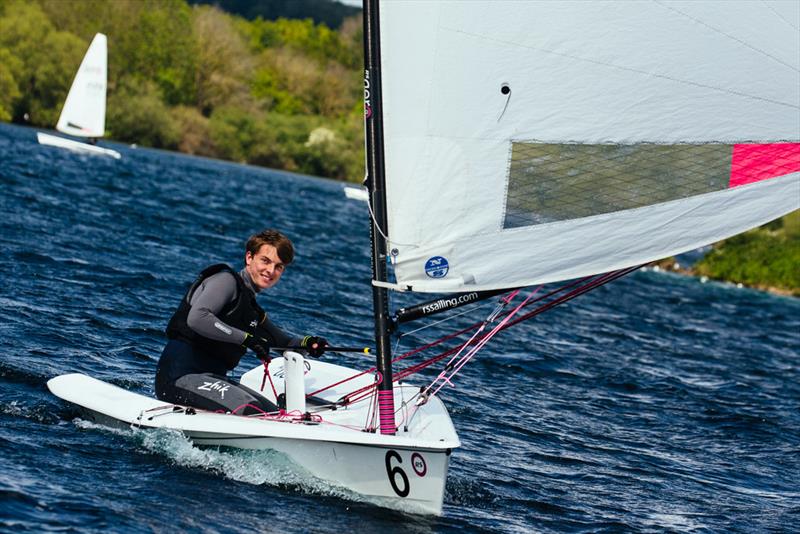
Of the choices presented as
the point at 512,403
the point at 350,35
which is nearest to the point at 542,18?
the point at 512,403

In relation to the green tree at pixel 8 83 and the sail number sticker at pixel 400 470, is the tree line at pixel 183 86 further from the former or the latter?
the sail number sticker at pixel 400 470

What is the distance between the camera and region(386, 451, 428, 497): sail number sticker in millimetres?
5809

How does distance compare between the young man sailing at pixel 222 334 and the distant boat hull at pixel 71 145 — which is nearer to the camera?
the young man sailing at pixel 222 334

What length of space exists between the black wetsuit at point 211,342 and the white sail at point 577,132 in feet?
3.67

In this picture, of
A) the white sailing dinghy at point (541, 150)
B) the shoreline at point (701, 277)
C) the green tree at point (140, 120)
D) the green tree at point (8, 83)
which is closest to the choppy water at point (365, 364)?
the white sailing dinghy at point (541, 150)

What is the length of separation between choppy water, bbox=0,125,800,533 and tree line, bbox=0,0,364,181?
3562 centimetres

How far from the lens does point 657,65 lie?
581 centimetres

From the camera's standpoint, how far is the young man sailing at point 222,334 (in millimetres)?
6258

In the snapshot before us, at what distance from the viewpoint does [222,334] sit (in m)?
6.22

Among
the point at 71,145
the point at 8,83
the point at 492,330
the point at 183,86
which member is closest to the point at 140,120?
the point at 8,83

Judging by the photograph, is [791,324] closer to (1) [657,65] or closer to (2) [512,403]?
(2) [512,403]

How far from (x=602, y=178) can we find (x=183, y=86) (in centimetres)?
6512

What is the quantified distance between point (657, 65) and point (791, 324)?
2020 centimetres

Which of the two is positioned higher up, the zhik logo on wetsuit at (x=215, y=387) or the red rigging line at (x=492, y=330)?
the red rigging line at (x=492, y=330)
